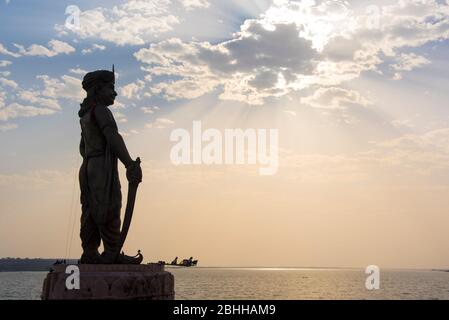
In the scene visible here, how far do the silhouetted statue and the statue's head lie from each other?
0.54ft

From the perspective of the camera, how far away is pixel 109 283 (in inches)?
505

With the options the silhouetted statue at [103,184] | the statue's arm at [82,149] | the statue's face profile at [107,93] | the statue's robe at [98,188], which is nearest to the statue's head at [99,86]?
the statue's face profile at [107,93]

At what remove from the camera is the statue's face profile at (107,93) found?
49.0 feet

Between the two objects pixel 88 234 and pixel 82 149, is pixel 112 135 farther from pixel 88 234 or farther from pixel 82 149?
pixel 88 234

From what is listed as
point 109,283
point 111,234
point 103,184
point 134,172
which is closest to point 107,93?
point 134,172

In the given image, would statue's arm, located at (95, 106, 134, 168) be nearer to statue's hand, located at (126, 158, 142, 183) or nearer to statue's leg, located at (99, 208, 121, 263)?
statue's hand, located at (126, 158, 142, 183)

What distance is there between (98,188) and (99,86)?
257 cm

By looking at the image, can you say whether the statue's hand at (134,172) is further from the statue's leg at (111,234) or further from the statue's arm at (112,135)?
the statue's leg at (111,234)
